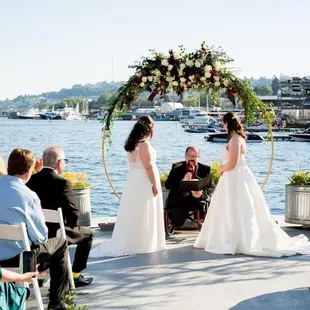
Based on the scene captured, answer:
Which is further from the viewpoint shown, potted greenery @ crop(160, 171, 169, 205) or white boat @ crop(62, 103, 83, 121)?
white boat @ crop(62, 103, 83, 121)

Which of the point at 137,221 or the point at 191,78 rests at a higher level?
the point at 191,78

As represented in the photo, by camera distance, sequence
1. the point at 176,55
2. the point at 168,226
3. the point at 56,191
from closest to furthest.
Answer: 1. the point at 56,191
2. the point at 168,226
3. the point at 176,55

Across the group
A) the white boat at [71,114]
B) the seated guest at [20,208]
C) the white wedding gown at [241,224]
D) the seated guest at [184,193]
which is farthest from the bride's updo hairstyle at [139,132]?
the white boat at [71,114]

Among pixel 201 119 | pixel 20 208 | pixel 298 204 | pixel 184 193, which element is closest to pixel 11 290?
pixel 20 208

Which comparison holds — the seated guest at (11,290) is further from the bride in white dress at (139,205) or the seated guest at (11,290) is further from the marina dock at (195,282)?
the bride in white dress at (139,205)

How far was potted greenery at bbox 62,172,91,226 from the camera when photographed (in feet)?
37.0

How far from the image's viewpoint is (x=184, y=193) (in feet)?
35.7

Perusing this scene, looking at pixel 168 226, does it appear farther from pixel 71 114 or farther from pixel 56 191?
pixel 71 114

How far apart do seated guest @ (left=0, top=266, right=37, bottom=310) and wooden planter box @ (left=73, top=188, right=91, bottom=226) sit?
5900 millimetres

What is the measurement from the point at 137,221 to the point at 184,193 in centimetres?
129

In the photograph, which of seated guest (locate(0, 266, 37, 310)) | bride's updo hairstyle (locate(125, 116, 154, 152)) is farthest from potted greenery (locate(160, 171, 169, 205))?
seated guest (locate(0, 266, 37, 310))

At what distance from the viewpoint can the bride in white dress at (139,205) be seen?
9.78 m

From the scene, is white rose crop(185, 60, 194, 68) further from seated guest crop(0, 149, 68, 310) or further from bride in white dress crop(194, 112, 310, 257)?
seated guest crop(0, 149, 68, 310)

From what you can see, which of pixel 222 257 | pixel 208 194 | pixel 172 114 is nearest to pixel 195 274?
pixel 222 257
